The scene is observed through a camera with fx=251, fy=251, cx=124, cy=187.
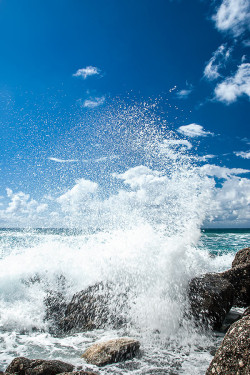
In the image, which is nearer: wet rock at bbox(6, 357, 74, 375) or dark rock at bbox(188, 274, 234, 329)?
wet rock at bbox(6, 357, 74, 375)

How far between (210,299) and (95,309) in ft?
7.97

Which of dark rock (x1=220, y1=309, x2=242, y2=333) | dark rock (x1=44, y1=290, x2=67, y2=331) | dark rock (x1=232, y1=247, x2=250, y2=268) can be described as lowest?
dark rock (x1=220, y1=309, x2=242, y2=333)

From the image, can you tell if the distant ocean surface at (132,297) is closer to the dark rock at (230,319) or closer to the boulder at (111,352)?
the boulder at (111,352)

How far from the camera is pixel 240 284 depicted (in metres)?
6.45

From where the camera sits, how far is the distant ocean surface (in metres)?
3.99

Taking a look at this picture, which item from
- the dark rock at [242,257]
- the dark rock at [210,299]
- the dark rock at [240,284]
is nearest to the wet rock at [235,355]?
the dark rock at [210,299]

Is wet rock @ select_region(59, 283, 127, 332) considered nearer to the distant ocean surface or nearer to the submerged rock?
the distant ocean surface

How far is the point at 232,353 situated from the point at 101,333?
2.94 m

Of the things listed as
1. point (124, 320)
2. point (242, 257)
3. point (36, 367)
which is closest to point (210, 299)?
point (124, 320)

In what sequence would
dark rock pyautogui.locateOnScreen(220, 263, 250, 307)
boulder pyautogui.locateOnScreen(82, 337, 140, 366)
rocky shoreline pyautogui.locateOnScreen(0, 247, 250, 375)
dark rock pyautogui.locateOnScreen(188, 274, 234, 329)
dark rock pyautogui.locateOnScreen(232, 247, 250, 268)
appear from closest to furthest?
rocky shoreline pyautogui.locateOnScreen(0, 247, 250, 375), boulder pyautogui.locateOnScreen(82, 337, 140, 366), dark rock pyautogui.locateOnScreen(188, 274, 234, 329), dark rock pyautogui.locateOnScreen(220, 263, 250, 307), dark rock pyautogui.locateOnScreen(232, 247, 250, 268)

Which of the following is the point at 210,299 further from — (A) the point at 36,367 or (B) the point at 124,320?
(A) the point at 36,367

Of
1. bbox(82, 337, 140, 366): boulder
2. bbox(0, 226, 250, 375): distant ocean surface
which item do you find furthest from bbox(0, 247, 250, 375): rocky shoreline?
bbox(0, 226, 250, 375): distant ocean surface

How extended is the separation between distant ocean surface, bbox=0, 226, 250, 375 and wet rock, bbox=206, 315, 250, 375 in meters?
0.99

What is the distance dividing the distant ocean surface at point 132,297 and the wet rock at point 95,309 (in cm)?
24
